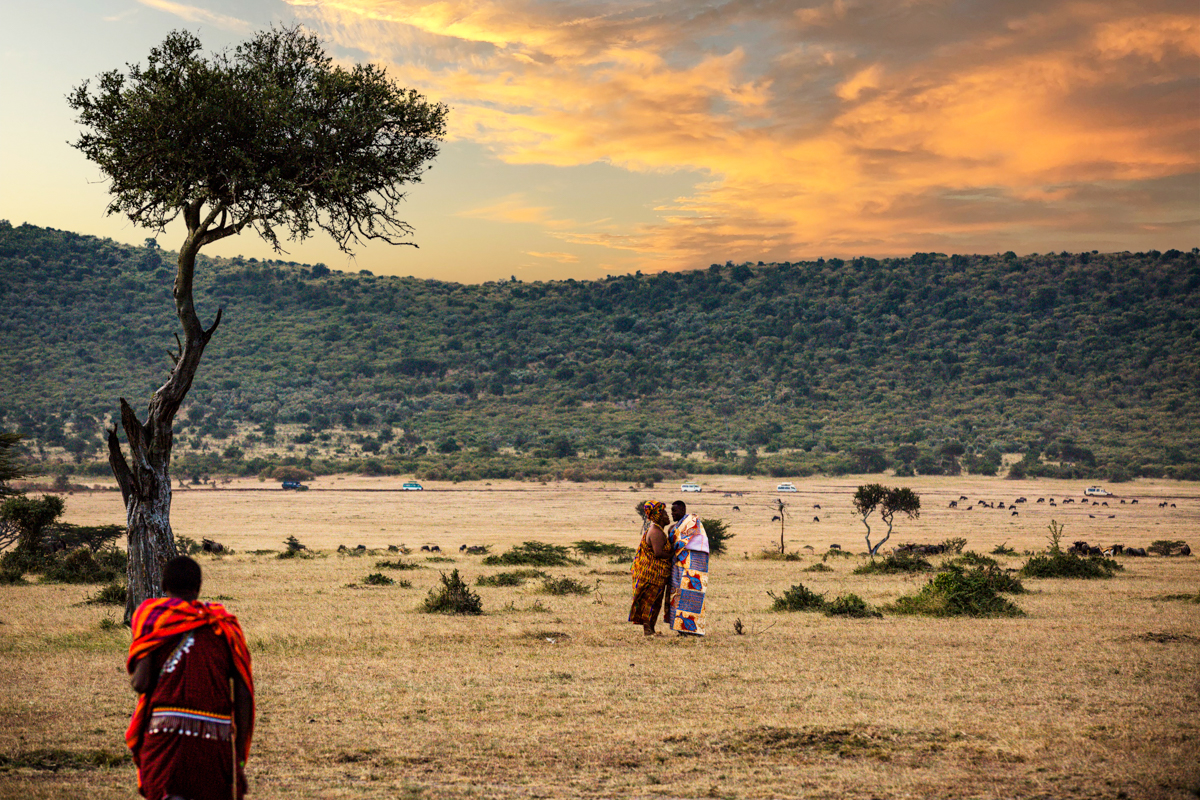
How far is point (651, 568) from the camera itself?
46.7ft

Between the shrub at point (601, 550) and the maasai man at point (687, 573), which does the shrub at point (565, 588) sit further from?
the shrub at point (601, 550)

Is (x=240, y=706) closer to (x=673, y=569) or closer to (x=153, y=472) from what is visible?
(x=673, y=569)

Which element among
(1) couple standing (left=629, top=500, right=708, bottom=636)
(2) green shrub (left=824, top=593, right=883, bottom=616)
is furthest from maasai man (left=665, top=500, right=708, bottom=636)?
(2) green shrub (left=824, top=593, right=883, bottom=616)

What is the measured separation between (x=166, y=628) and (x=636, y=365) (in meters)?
126

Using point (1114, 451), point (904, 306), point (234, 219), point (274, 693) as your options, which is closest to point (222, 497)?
point (234, 219)

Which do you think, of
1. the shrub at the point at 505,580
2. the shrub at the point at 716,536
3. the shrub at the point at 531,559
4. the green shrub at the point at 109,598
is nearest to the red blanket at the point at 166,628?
the green shrub at the point at 109,598

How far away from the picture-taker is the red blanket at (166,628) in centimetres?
510

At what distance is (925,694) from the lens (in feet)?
34.6

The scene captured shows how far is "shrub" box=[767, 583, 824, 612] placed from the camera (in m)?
17.9

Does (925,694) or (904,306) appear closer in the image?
(925,694)

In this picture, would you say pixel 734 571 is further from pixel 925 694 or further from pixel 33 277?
pixel 33 277

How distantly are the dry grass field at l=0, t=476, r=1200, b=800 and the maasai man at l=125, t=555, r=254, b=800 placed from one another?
2128 millimetres

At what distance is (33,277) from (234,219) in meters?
132

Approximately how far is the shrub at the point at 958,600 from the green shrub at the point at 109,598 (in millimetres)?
14371
